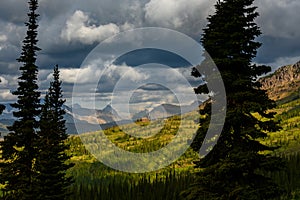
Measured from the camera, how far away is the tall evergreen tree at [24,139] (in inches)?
1467

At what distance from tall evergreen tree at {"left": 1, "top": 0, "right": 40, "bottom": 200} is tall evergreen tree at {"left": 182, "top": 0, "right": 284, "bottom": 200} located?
20026 mm

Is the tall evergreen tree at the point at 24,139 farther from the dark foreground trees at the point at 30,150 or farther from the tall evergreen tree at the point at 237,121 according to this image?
the tall evergreen tree at the point at 237,121

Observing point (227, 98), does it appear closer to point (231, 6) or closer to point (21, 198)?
point (231, 6)

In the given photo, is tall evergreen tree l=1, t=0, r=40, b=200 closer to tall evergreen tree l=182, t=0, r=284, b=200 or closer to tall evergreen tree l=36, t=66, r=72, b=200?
tall evergreen tree l=36, t=66, r=72, b=200

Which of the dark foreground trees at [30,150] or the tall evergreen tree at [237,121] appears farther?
the dark foreground trees at [30,150]

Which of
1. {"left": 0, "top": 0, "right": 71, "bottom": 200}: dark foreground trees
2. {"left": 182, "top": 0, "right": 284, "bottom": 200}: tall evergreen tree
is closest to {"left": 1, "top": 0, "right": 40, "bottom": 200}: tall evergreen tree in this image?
{"left": 0, "top": 0, "right": 71, "bottom": 200}: dark foreground trees

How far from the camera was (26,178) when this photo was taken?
37406 millimetres

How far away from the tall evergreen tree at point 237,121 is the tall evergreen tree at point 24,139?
788 inches

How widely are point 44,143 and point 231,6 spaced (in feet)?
77.9

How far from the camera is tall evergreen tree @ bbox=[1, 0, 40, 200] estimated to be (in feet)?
122

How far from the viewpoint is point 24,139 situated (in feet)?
126

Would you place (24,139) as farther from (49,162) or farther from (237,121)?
(237,121)

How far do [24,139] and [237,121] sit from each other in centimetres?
2407

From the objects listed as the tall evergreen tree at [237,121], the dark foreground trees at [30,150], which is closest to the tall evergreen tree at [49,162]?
the dark foreground trees at [30,150]
